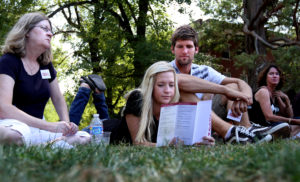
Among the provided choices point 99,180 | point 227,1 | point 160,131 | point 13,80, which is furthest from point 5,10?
point 99,180

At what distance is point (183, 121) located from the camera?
11.2 feet

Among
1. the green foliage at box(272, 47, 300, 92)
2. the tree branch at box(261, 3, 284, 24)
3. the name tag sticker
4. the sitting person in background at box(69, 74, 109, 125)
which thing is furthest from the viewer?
the tree branch at box(261, 3, 284, 24)

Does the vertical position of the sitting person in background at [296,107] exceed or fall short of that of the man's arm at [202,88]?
it falls short

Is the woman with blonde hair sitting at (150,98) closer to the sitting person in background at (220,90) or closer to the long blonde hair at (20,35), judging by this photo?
the sitting person in background at (220,90)

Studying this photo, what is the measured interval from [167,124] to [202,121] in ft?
1.20

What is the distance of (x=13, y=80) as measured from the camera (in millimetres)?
3656

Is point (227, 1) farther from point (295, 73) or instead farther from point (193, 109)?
point (193, 109)

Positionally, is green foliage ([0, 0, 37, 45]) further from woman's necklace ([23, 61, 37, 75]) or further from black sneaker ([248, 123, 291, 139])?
black sneaker ([248, 123, 291, 139])

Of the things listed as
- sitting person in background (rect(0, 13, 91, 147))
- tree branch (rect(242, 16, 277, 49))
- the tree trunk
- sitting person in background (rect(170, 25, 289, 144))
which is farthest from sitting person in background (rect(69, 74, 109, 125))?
tree branch (rect(242, 16, 277, 49))

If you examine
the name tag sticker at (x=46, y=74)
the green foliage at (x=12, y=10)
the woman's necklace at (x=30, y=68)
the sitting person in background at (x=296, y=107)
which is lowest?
the sitting person in background at (x=296, y=107)

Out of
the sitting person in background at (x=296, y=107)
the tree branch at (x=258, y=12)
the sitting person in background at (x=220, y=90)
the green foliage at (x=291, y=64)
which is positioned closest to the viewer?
the sitting person in background at (x=220, y=90)

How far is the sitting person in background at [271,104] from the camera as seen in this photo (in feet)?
21.1

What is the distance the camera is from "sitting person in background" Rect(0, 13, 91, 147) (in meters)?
3.46

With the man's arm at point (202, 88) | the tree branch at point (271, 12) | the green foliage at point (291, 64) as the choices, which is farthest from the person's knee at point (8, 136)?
the tree branch at point (271, 12)
